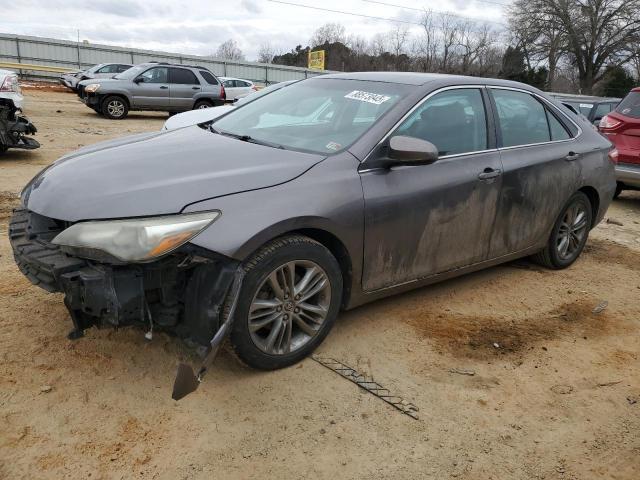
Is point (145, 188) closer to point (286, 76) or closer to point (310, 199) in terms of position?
point (310, 199)

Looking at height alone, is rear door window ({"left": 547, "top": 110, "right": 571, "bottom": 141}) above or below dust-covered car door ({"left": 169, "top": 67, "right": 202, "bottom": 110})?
above

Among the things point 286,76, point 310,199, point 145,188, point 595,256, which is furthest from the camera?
point 286,76

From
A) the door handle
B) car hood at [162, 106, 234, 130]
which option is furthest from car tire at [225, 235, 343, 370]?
car hood at [162, 106, 234, 130]

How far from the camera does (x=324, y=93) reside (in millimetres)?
4102

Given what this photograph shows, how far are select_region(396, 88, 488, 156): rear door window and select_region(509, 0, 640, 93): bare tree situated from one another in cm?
4490

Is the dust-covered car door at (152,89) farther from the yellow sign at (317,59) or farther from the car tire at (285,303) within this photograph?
the yellow sign at (317,59)

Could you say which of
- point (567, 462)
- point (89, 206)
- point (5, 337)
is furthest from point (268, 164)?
point (567, 462)

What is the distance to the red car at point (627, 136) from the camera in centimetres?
784

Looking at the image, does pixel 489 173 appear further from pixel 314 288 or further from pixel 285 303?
pixel 285 303

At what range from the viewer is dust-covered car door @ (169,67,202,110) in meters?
16.8

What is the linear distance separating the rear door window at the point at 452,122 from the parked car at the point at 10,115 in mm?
6598

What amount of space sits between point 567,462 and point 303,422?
124cm

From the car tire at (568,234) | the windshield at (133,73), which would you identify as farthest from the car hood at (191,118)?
the windshield at (133,73)

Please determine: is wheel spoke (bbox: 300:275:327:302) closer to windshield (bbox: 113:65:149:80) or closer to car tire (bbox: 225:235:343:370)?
car tire (bbox: 225:235:343:370)
